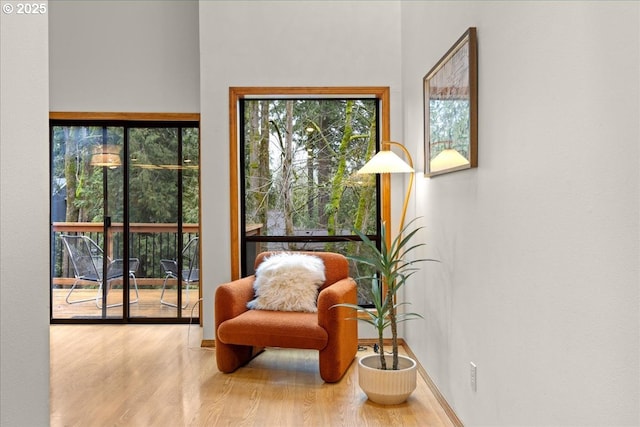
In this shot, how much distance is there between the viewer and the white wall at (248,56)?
4.39 meters

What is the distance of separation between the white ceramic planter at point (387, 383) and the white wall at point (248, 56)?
5.69ft

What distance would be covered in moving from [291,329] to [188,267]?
6.86ft

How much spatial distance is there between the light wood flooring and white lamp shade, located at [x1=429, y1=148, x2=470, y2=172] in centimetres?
134

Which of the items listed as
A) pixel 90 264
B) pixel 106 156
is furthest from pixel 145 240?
pixel 106 156

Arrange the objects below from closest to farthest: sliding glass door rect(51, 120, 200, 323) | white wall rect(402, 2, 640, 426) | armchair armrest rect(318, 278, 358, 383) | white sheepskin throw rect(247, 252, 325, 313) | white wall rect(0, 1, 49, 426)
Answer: white wall rect(0, 1, 49, 426), white wall rect(402, 2, 640, 426), armchair armrest rect(318, 278, 358, 383), white sheepskin throw rect(247, 252, 325, 313), sliding glass door rect(51, 120, 200, 323)

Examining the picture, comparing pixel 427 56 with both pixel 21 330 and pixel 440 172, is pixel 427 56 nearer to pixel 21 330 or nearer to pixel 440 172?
pixel 440 172

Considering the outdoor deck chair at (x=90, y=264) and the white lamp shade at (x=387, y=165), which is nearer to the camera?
the white lamp shade at (x=387, y=165)

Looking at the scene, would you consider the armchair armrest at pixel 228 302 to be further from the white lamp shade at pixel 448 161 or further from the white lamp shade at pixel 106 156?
the white lamp shade at pixel 106 156

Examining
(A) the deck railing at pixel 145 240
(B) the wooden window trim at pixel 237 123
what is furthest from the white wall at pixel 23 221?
(A) the deck railing at pixel 145 240

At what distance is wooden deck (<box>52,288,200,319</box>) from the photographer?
522 cm

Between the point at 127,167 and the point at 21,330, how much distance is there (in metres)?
4.19

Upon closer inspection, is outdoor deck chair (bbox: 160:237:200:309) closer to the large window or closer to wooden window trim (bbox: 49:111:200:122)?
the large window

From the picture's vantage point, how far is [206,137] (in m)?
4.40

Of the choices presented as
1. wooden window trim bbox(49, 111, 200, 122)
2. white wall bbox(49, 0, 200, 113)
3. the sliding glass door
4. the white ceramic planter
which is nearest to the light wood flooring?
the white ceramic planter
